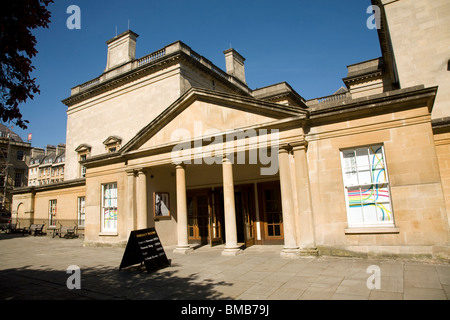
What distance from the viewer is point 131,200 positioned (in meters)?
12.0

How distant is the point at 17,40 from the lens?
4.77 m

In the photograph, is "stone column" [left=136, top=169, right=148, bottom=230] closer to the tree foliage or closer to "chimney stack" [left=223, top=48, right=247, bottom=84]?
the tree foliage

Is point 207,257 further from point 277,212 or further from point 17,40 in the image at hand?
point 17,40

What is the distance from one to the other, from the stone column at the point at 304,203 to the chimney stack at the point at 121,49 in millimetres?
17905

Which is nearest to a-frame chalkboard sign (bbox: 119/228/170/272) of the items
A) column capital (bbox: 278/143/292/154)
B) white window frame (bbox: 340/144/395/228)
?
column capital (bbox: 278/143/292/154)

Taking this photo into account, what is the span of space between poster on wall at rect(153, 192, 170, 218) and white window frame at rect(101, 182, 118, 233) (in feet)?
7.02

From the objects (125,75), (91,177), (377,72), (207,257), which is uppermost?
(125,75)

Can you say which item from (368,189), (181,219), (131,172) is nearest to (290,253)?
(368,189)

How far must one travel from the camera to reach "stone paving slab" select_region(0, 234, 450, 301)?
498 cm

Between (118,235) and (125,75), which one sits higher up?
(125,75)

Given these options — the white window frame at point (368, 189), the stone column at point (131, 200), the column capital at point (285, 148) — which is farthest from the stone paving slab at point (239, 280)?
the column capital at point (285, 148)

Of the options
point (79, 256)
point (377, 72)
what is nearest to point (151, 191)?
point (79, 256)

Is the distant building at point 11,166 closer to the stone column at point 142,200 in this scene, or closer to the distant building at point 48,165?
the distant building at point 48,165
